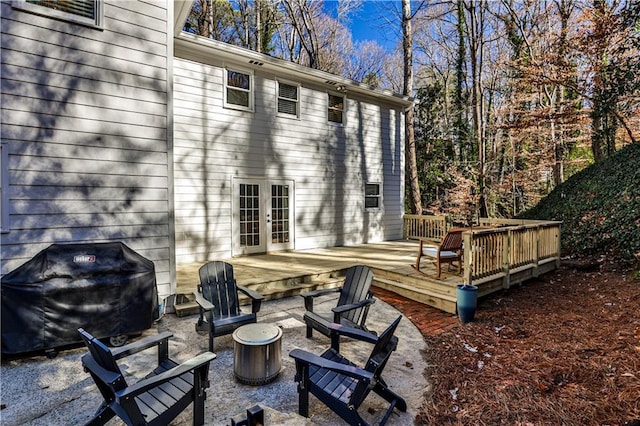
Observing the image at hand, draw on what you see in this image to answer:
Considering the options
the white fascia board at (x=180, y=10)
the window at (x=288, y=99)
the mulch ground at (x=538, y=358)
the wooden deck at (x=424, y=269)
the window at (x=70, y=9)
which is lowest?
the mulch ground at (x=538, y=358)

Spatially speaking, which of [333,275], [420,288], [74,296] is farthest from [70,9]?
[420,288]

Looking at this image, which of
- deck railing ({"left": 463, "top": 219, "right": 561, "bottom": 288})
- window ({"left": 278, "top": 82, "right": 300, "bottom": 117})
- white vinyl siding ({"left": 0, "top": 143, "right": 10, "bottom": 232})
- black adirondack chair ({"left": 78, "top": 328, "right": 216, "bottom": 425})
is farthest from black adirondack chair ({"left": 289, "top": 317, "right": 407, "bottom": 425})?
window ({"left": 278, "top": 82, "right": 300, "bottom": 117})

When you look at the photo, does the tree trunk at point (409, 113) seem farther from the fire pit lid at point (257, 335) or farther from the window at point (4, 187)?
the window at point (4, 187)

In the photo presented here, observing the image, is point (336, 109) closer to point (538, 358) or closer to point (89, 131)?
point (89, 131)

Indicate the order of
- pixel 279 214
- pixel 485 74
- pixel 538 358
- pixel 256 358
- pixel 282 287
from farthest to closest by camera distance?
pixel 485 74 < pixel 279 214 < pixel 282 287 < pixel 538 358 < pixel 256 358

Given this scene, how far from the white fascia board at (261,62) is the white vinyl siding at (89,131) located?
2434 millimetres

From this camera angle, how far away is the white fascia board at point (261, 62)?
7004 millimetres

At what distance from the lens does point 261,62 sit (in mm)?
7797

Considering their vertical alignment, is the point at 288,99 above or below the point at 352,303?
above

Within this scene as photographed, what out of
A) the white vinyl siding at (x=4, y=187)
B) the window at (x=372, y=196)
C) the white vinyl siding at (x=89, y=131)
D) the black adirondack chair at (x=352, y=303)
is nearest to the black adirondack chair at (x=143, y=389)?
the black adirondack chair at (x=352, y=303)

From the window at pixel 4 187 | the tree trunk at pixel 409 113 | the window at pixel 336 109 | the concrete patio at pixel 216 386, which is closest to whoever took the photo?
the concrete patio at pixel 216 386

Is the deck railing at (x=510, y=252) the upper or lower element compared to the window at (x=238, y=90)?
lower

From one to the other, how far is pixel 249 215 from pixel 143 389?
6169 mm

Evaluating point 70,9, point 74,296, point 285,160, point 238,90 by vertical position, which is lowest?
point 74,296
